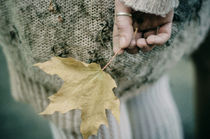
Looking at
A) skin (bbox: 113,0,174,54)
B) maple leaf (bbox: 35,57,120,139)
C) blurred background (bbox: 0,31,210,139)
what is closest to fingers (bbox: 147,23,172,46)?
skin (bbox: 113,0,174,54)

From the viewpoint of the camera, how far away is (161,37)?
0.54 m

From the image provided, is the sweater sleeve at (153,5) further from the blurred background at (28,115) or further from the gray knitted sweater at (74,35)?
the blurred background at (28,115)

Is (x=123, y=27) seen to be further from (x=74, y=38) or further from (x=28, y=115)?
(x=28, y=115)

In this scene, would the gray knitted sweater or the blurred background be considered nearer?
the gray knitted sweater

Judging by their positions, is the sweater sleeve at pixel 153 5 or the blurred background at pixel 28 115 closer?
the sweater sleeve at pixel 153 5

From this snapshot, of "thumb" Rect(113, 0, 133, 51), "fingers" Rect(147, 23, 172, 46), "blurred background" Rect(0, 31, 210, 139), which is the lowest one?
"blurred background" Rect(0, 31, 210, 139)

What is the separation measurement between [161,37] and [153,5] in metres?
0.08

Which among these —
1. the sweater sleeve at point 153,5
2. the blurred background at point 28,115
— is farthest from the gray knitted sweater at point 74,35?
the blurred background at point 28,115

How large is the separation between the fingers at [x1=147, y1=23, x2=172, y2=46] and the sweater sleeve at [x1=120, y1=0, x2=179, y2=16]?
0.15 ft

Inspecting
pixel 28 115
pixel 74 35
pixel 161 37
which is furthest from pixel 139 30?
pixel 28 115

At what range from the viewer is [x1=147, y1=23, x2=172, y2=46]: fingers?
53 centimetres

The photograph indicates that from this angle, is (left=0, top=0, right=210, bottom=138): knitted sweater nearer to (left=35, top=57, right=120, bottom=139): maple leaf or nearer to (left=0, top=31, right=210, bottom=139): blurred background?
(left=35, top=57, right=120, bottom=139): maple leaf

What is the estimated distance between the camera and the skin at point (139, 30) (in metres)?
0.52

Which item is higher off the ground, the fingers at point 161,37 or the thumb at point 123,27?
the thumb at point 123,27
